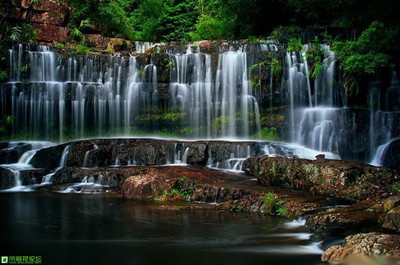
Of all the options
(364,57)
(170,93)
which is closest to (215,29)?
(170,93)

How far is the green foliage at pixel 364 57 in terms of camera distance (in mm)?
16875

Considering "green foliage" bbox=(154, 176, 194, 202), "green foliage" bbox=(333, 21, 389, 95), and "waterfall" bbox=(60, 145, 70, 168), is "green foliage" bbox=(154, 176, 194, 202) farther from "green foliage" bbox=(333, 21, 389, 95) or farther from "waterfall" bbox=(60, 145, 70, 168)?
"green foliage" bbox=(333, 21, 389, 95)

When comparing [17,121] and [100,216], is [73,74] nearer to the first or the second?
[17,121]

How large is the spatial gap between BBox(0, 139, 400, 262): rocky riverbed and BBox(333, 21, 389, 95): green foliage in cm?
542

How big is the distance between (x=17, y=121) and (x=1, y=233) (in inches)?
580

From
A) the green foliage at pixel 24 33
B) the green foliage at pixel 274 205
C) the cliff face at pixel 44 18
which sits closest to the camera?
the green foliage at pixel 274 205

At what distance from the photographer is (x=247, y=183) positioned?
12219 mm

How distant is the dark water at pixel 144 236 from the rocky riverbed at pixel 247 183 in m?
0.62

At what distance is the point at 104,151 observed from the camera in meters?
16.5

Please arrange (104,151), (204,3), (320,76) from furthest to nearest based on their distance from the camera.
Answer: (204,3) → (320,76) → (104,151)

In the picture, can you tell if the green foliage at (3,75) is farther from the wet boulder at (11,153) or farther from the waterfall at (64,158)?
the waterfall at (64,158)

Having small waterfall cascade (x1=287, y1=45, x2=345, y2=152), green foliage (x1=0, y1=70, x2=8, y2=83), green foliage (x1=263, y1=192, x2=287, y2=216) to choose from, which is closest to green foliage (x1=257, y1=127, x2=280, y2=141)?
small waterfall cascade (x1=287, y1=45, x2=345, y2=152)

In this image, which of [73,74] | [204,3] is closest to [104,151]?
[73,74]

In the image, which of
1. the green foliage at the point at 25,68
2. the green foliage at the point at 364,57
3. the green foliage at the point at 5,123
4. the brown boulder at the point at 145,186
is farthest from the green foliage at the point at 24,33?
the green foliage at the point at 364,57
